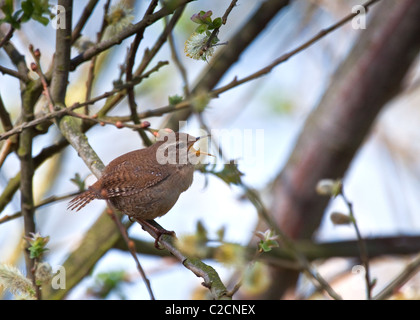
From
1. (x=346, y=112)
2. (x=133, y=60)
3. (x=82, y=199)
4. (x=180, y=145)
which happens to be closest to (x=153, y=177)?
(x=180, y=145)

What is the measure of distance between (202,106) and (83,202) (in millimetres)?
556

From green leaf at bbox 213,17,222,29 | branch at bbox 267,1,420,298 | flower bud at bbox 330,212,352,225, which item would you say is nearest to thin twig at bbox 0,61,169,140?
green leaf at bbox 213,17,222,29

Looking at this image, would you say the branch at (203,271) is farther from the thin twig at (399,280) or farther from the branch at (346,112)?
the branch at (346,112)

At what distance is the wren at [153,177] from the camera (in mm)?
2092

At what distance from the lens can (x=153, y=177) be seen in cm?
219

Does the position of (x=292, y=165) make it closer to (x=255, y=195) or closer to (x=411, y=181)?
(x=411, y=181)

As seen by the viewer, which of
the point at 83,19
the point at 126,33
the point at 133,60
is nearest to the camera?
the point at 126,33

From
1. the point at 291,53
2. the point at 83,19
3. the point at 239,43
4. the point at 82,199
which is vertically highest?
the point at 239,43

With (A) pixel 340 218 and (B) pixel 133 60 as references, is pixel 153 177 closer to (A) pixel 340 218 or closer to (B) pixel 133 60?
(B) pixel 133 60

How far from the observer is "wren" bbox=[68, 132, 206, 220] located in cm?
209

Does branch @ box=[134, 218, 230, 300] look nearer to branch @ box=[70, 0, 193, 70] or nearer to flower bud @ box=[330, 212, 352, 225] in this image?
flower bud @ box=[330, 212, 352, 225]

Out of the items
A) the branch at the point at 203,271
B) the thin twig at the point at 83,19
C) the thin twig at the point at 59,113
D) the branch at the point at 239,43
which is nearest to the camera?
the branch at the point at 203,271

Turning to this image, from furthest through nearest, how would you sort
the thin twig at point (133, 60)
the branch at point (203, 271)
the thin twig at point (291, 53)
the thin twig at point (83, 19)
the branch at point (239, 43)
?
the branch at point (239, 43) → the thin twig at point (83, 19) → the thin twig at point (291, 53) → the thin twig at point (133, 60) → the branch at point (203, 271)

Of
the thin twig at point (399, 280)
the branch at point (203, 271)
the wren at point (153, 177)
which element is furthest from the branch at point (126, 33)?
the thin twig at point (399, 280)
